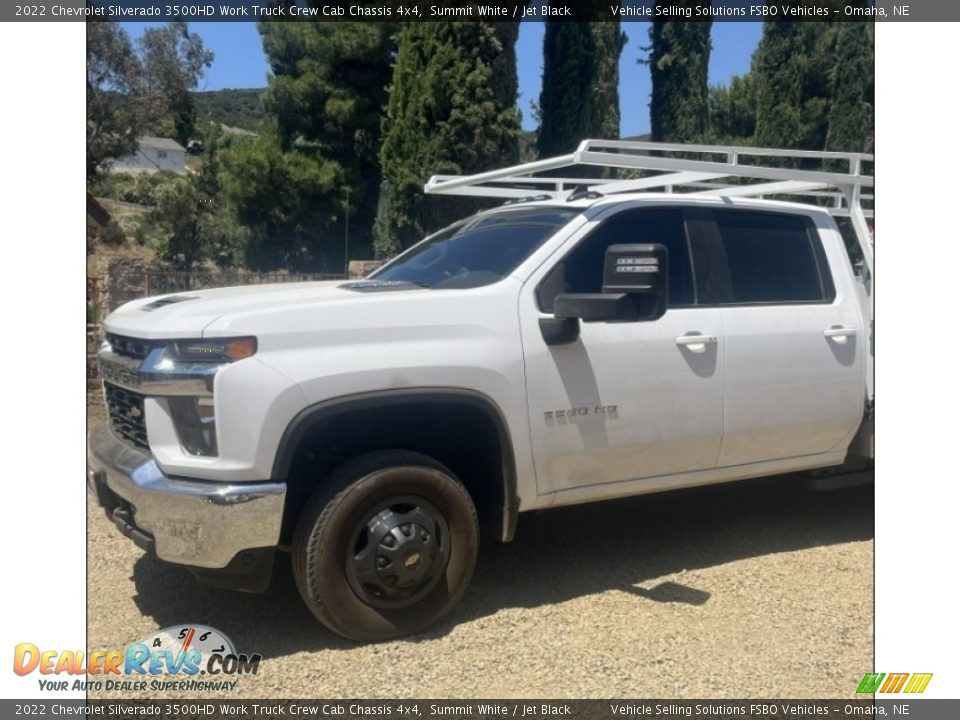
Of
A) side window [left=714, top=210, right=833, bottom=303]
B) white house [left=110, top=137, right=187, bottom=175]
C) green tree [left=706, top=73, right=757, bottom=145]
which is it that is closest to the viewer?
side window [left=714, top=210, right=833, bottom=303]

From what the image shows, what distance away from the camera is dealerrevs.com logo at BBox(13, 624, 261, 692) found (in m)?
3.52

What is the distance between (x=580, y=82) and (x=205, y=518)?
14926 mm

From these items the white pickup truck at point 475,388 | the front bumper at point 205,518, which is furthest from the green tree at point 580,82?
the front bumper at point 205,518

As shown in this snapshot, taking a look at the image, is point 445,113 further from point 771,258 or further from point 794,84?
point 771,258

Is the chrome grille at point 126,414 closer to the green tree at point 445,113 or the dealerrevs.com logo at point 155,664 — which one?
the dealerrevs.com logo at point 155,664

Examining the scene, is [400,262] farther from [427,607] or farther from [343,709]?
[343,709]

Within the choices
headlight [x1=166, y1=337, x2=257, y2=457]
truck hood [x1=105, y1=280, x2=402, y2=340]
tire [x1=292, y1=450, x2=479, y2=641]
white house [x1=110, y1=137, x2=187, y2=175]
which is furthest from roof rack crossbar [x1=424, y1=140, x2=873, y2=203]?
white house [x1=110, y1=137, x2=187, y2=175]

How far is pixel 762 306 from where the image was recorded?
4.77 meters

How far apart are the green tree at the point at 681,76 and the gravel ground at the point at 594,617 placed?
50.6 ft

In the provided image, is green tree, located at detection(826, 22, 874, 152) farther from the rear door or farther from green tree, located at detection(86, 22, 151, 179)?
the rear door

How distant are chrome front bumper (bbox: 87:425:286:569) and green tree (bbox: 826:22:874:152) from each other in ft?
61.0

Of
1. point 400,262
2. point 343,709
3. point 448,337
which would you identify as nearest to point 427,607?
point 343,709

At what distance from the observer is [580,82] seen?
16.8m

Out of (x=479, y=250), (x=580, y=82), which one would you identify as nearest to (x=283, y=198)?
(x=580, y=82)
